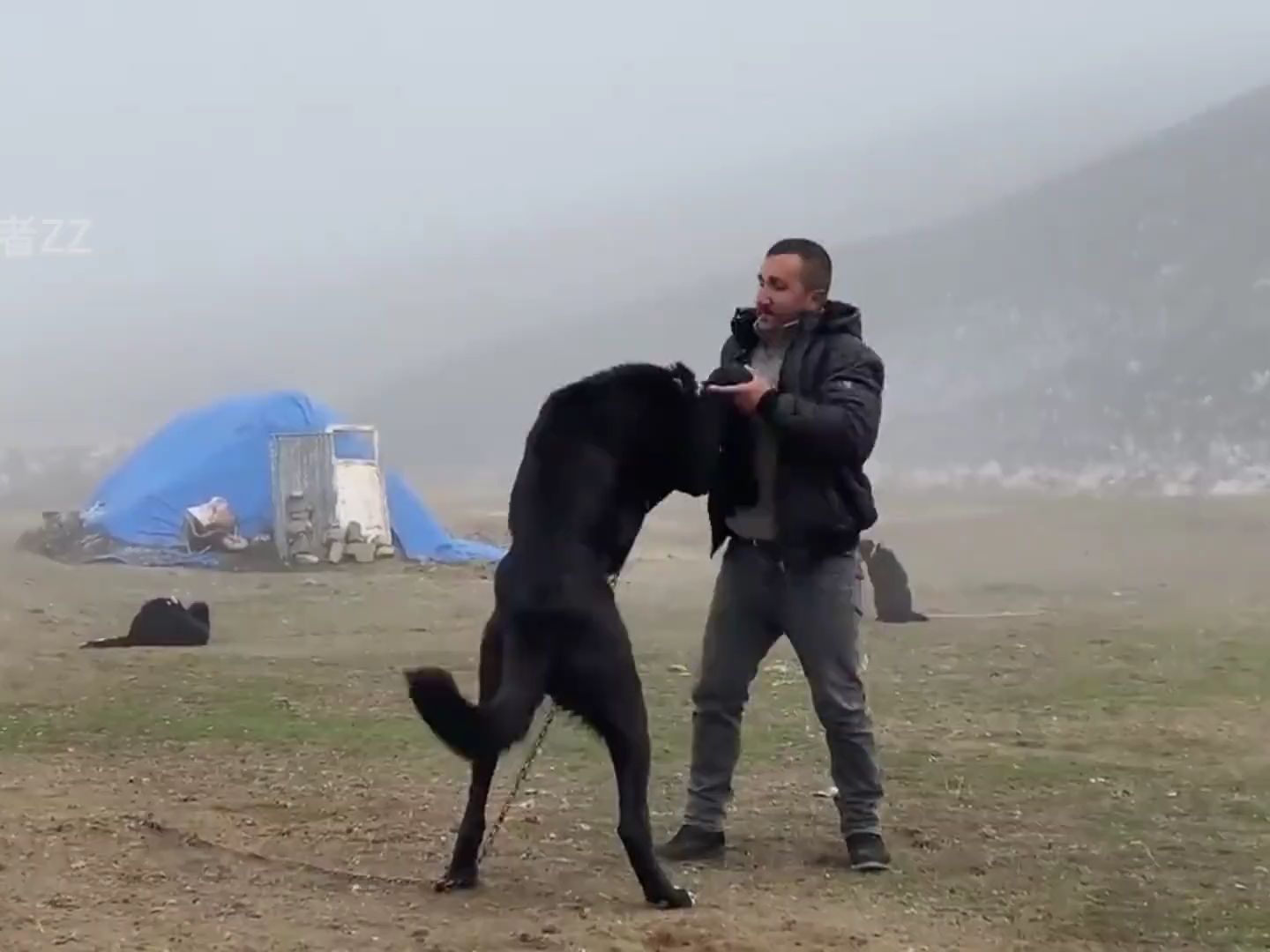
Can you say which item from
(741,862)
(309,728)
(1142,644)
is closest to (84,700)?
(309,728)

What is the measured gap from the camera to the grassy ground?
4480mm

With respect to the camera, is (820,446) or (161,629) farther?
(161,629)

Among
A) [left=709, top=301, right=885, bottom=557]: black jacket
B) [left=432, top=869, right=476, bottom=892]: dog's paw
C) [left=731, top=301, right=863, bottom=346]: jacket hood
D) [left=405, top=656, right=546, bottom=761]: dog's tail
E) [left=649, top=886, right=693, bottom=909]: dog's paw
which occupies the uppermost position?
[left=731, top=301, right=863, bottom=346]: jacket hood

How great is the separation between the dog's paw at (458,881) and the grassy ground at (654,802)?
69 millimetres

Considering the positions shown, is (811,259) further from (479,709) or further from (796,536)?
(479,709)

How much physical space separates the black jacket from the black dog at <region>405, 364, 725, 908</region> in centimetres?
21

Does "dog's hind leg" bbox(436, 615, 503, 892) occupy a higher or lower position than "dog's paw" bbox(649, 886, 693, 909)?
higher

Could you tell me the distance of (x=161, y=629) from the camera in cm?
1033

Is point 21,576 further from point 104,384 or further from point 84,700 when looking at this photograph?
point 104,384

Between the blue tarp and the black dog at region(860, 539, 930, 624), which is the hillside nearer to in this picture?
the blue tarp

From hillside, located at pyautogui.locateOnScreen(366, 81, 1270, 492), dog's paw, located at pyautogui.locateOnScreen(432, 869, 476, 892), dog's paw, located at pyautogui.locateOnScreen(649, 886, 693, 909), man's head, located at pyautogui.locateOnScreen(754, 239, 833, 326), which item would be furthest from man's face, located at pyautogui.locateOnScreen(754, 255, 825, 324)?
hillside, located at pyautogui.locateOnScreen(366, 81, 1270, 492)

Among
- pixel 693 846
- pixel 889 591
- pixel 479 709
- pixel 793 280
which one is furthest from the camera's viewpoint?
pixel 889 591

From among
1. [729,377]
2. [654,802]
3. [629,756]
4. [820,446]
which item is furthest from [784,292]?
[654,802]

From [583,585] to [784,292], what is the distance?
1043mm
